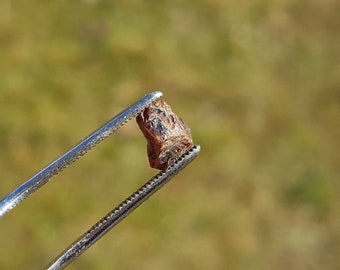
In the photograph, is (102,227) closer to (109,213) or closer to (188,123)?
(109,213)

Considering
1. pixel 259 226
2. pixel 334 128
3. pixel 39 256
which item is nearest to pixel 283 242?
pixel 259 226

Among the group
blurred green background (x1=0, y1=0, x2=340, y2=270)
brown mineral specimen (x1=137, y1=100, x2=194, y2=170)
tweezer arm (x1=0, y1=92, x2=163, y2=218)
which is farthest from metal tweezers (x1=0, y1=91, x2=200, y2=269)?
blurred green background (x1=0, y1=0, x2=340, y2=270)

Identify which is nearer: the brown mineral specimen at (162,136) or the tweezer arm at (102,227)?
the tweezer arm at (102,227)

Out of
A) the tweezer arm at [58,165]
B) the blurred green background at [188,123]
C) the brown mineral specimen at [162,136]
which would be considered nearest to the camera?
the tweezer arm at [58,165]

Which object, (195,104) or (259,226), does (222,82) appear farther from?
(259,226)

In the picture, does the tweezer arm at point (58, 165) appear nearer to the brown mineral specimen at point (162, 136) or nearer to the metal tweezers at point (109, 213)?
the metal tweezers at point (109, 213)

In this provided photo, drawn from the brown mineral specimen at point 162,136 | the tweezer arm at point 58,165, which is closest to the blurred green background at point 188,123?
the brown mineral specimen at point 162,136

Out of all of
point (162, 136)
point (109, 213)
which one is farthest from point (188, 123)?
point (109, 213)
